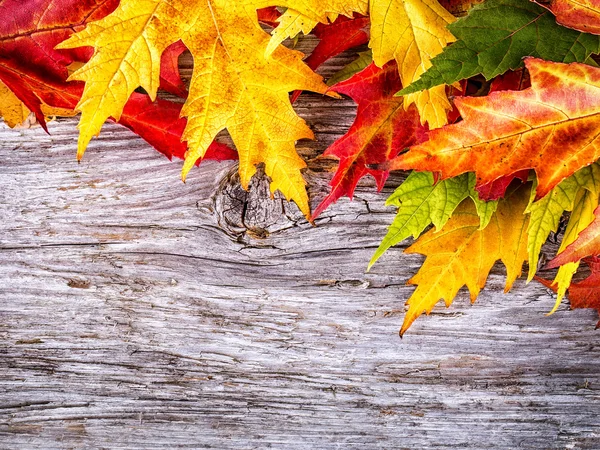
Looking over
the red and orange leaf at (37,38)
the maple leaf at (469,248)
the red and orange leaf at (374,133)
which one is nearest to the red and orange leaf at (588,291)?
the maple leaf at (469,248)

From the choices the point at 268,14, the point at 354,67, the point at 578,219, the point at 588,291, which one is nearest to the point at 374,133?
the point at 354,67

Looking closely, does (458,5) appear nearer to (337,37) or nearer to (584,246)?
(337,37)

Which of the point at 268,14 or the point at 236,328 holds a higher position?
the point at 268,14

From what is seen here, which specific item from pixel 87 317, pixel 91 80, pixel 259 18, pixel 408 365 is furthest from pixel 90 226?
pixel 408 365

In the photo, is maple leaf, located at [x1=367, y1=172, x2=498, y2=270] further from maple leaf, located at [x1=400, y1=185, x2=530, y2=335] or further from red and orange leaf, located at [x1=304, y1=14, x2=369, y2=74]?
red and orange leaf, located at [x1=304, y1=14, x2=369, y2=74]

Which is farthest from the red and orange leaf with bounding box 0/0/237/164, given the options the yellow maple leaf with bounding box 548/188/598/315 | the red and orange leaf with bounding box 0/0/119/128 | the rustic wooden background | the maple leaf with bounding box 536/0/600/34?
the yellow maple leaf with bounding box 548/188/598/315

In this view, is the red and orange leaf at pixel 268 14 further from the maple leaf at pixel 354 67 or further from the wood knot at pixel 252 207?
the wood knot at pixel 252 207

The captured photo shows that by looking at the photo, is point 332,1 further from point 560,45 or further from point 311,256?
point 311,256
